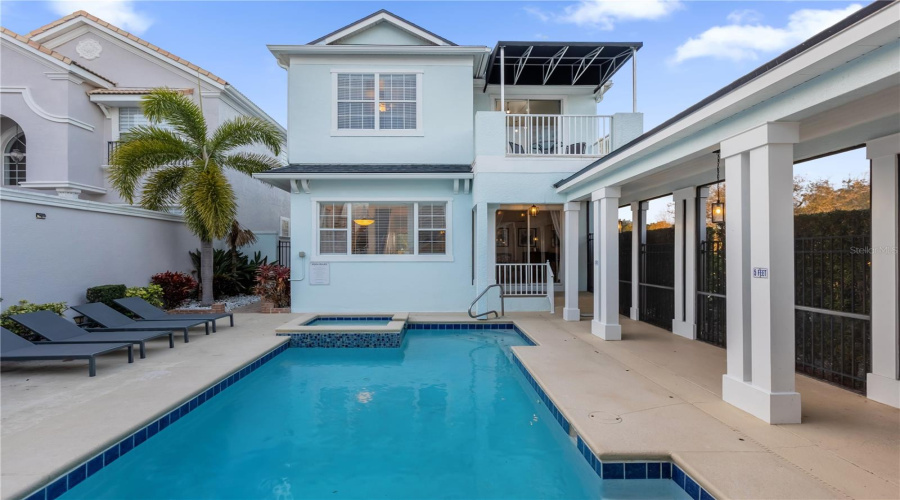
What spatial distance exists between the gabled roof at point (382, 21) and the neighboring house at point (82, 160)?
205 inches

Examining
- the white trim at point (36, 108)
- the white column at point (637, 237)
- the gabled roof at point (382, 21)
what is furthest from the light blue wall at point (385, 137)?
the white trim at point (36, 108)

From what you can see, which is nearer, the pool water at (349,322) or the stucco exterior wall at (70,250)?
the stucco exterior wall at (70,250)

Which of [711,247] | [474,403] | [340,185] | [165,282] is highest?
[340,185]

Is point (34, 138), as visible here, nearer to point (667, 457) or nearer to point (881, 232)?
point (667, 457)

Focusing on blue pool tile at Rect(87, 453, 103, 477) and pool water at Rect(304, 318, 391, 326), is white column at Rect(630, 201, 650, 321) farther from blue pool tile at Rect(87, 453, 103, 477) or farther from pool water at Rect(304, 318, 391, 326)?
blue pool tile at Rect(87, 453, 103, 477)

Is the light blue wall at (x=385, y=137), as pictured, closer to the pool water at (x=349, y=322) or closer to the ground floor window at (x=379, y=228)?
the ground floor window at (x=379, y=228)

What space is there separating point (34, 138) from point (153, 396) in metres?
13.0

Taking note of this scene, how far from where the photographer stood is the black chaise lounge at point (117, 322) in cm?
734

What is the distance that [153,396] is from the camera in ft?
16.0

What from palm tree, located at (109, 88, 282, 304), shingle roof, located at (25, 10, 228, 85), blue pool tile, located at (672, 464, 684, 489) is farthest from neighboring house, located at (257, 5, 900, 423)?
shingle roof, located at (25, 10, 228, 85)

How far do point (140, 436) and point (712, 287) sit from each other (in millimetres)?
7997

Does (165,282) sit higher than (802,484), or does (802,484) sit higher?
(165,282)

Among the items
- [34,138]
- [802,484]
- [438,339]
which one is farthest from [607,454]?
[34,138]

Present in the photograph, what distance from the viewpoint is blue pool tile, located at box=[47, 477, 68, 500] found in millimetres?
→ 3177
